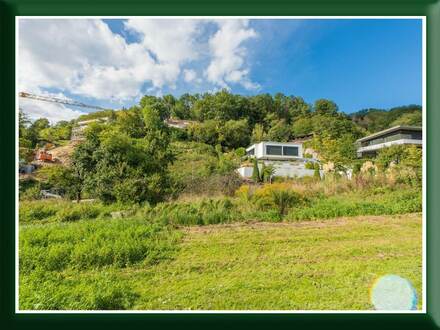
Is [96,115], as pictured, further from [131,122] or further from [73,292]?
[73,292]

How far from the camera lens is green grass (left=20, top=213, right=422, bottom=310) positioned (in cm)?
221

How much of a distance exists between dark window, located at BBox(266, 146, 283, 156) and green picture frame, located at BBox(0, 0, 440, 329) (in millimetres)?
9386

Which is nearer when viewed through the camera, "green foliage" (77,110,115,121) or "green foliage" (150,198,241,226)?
"green foliage" (150,198,241,226)

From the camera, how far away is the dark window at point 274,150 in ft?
37.0

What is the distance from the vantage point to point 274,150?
37.5 ft

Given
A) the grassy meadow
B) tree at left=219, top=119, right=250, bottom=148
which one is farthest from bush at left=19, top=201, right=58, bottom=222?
tree at left=219, top=119, right=250, bottom=148

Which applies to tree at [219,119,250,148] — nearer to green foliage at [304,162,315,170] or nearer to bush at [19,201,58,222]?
green foliage at [304,162,315,170]

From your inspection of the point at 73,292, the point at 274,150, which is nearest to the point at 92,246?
the point at 73,292

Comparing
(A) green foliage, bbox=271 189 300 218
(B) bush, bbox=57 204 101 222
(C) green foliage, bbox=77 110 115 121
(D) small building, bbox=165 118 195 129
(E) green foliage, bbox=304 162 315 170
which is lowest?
(B) bush, bbox=57 204 101 222

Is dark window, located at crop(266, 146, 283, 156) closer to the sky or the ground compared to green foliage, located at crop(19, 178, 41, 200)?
closer to the sky

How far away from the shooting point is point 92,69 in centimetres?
411

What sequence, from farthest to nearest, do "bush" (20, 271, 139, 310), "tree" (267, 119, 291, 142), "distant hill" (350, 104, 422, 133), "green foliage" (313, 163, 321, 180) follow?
"tree" (267, 119, 291, 142), "distant hill" (350, 104, 422, 133), "green foliage" (313, 163, 321, 180), "bush" (20, 271, 139, 310)
